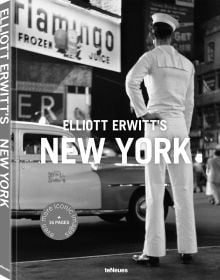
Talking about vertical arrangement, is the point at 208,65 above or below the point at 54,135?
above

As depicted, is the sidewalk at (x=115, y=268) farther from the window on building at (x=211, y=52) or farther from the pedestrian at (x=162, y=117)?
the window on building at (x=211, y=52)

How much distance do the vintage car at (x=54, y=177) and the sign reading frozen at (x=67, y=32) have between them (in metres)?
0.47

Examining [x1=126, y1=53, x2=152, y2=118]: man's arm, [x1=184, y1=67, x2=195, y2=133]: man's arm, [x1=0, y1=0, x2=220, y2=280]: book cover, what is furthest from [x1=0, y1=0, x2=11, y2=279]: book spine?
[x1=184, y1=67, x2=195, y2=133]: man's arm

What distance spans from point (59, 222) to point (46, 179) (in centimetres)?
54

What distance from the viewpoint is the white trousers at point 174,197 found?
3.87m

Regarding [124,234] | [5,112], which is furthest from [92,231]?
[5,112]

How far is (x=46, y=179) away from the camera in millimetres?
4410

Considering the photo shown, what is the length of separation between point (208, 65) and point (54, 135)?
→ 3.59 feet

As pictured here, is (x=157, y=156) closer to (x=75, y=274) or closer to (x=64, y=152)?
(x=64, y=152)

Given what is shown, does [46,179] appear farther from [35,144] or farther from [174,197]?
[174,197]

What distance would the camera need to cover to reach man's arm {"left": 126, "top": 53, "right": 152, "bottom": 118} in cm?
380

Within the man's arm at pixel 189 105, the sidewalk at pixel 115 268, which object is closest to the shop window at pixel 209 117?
the man's arm at pixel 189 105

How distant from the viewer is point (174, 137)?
3.89 m

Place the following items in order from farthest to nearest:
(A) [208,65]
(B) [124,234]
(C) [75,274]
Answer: (B) [124,234], (A) [208,65], (C) [75,274]
